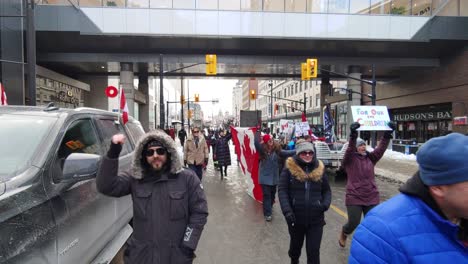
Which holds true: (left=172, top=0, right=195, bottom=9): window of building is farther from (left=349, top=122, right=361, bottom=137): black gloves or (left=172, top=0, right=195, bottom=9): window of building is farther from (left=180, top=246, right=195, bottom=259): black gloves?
(left=180, top=246, right=195, bottom=259): black gloves

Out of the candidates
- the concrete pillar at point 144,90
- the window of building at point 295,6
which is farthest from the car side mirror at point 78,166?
the concrete pillar at point 144,90

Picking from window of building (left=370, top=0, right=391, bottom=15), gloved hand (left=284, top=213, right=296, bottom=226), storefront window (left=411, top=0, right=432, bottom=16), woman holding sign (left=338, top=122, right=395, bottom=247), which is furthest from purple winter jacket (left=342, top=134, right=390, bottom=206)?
storefront window (left=411, top=0, right=432, bottom=16)

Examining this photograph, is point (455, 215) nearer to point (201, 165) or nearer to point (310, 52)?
point (201, 165)

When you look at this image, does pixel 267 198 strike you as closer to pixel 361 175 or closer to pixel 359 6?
pixel 361 175

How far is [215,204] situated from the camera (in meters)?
9.18

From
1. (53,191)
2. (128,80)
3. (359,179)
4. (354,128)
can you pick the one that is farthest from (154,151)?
(128,80)

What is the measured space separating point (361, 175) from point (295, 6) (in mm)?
23492

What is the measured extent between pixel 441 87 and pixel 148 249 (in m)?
32.9

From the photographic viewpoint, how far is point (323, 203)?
14.5 ft

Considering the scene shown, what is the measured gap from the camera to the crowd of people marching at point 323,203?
155 centimetres

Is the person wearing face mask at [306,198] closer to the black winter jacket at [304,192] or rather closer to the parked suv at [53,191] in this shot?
the black winter jacket at [304,192]

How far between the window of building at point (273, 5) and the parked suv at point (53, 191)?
24.1m

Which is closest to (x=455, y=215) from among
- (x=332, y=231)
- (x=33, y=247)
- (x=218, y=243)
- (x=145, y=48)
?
(x=33, y=247)

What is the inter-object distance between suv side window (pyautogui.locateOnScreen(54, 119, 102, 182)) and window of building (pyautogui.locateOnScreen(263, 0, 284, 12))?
2421cm
